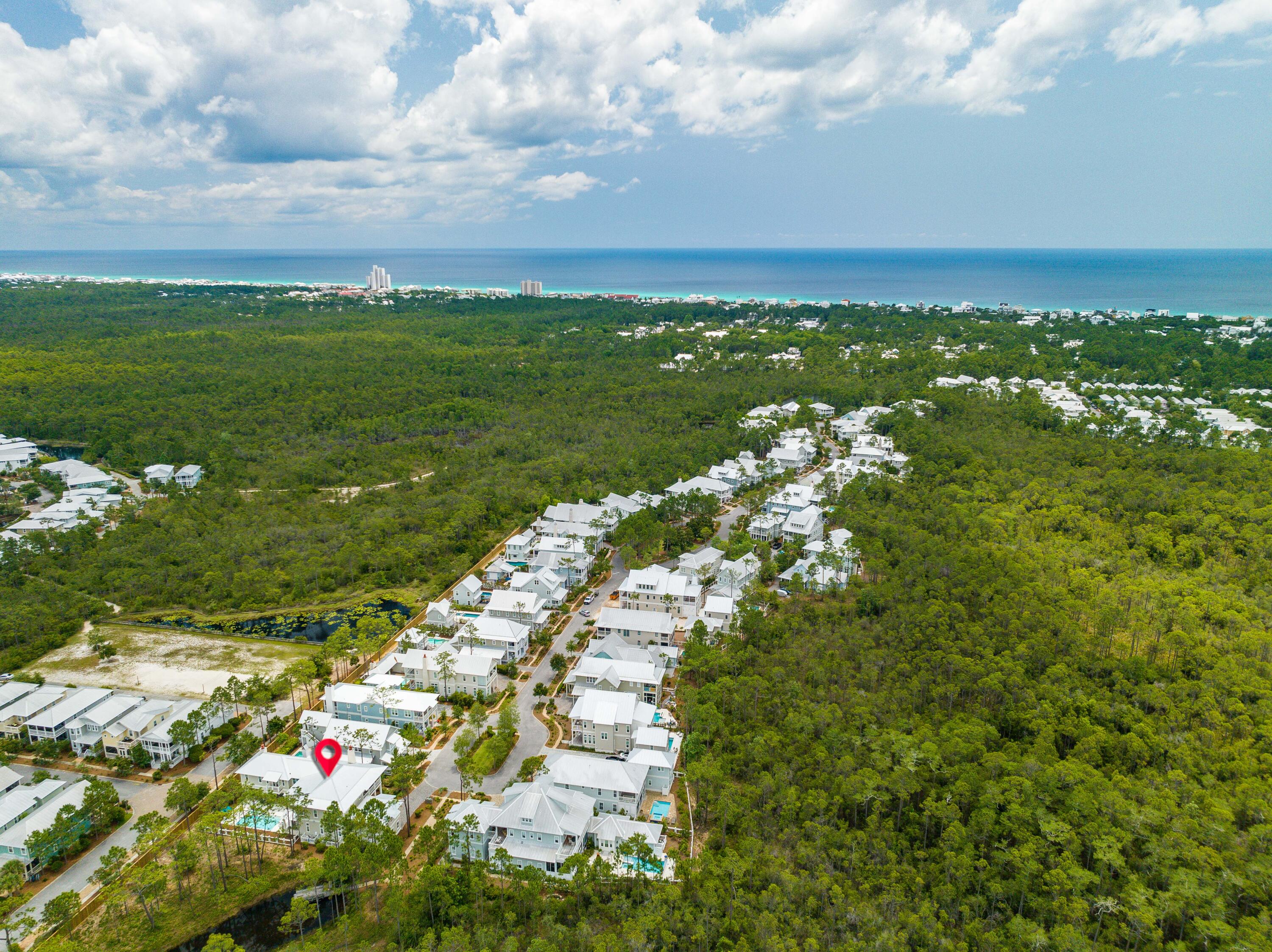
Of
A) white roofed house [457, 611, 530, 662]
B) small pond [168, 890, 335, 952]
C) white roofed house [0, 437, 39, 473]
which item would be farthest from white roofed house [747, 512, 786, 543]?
white roofed house [0, 437, 39, 473]

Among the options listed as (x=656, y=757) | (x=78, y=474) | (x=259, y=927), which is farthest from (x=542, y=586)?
(x=78, y=474)

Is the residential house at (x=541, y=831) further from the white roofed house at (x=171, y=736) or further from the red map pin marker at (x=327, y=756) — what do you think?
the white roofed house at (x=171, y=736)

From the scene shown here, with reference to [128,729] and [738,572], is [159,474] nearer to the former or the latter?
[128,729]

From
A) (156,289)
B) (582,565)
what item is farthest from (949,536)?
(156,289)

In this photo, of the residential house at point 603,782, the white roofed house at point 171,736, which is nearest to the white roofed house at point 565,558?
the residential house at point 603,782

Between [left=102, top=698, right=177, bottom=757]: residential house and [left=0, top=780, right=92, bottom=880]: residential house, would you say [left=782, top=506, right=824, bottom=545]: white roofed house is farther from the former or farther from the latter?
[left=0, top=780, right=92, bottom=880]: residential house
